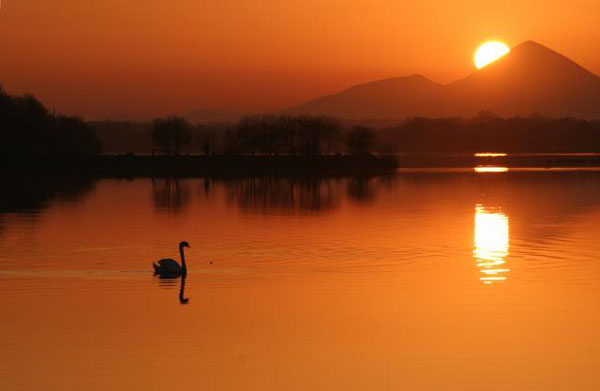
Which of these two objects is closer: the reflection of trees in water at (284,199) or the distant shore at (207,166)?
the reflection of trees in water at (284,199)

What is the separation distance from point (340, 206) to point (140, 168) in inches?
2693

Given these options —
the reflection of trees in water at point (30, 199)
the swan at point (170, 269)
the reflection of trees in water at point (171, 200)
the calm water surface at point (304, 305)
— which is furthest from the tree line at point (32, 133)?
the swan at point (170, 269)

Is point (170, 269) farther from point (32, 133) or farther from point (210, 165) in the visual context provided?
point (210, 165)

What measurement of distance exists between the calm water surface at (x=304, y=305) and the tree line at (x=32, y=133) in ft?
211

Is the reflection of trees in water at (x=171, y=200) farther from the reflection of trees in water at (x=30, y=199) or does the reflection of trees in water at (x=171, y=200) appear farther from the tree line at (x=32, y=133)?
the tree line at (x=32, y=133)

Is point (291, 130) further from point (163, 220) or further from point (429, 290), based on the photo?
point (429, 290)

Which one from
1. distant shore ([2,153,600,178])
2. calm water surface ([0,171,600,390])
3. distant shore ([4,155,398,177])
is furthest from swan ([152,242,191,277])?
distant shore ([4,155,398,177])

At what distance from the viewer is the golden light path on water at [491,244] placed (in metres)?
23.6

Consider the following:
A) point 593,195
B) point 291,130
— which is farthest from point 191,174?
point 593,195

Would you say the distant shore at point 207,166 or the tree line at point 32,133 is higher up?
the tree line at point 32,133

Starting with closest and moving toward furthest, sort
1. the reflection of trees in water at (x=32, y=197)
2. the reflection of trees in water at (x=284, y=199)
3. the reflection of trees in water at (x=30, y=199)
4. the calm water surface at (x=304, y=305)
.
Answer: the calm water surface at (x=304, y=305)
the reflection of trees in water at (x=30, y=199)
the reflection of trees in water at (x=32, y=197)
the reflection of trees in water at (x=284, y=199)

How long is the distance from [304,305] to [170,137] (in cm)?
12749

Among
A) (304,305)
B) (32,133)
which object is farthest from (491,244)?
(32,133)

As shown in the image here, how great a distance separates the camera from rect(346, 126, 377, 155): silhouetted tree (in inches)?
5202
